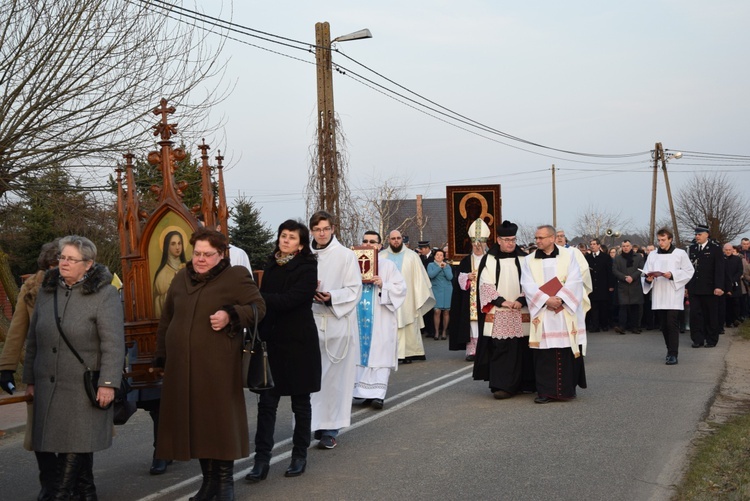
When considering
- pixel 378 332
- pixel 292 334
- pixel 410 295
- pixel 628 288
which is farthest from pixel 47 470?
pixel 628 288

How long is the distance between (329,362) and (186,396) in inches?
87.8

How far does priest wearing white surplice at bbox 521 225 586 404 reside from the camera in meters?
10.3

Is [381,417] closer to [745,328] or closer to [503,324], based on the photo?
[503,324]

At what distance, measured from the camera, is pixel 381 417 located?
9.52 meters

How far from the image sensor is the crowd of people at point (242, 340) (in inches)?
233

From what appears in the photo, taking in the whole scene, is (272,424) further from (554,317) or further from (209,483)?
(554,317)

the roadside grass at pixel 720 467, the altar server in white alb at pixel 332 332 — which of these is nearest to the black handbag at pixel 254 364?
the altar server in white alb at pixel 332 332

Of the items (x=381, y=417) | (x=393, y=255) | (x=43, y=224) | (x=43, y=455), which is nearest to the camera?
(x=43, y=455)

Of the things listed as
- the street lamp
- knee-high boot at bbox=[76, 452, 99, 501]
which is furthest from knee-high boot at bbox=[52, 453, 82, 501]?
the street lamp

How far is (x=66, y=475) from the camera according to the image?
5.91 meters

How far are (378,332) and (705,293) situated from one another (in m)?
8.37

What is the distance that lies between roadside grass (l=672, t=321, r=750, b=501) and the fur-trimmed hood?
3921mm

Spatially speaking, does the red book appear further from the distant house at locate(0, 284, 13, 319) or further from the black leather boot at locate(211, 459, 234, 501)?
Answer: the distant house at locate(0, 284, 13, 319)

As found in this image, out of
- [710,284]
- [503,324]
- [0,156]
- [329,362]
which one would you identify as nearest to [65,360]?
[329,362]
